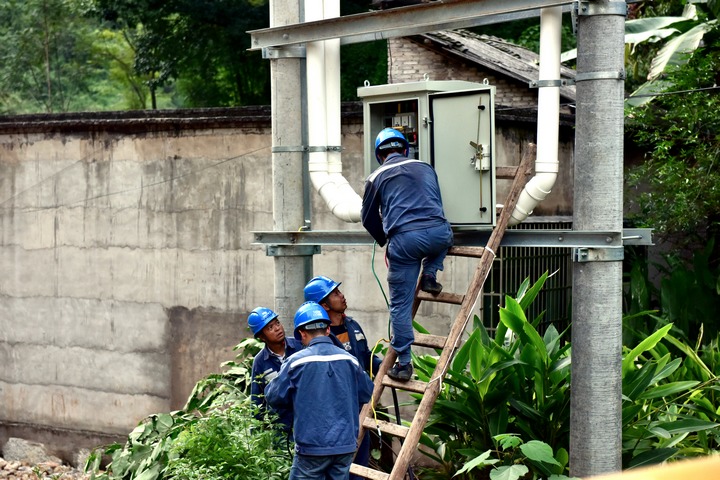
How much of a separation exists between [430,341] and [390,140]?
145 cm

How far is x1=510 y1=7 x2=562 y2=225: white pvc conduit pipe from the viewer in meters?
7.09

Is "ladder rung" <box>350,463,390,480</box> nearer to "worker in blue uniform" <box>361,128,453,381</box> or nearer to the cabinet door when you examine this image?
"worker in blue uniform" <box>361,128,453,381</box>

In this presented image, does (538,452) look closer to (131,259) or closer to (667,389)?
(667,389)

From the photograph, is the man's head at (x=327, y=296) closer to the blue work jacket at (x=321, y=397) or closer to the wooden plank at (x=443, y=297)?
the wooden plank at (x=443, y=297)

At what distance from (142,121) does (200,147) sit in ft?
2.51

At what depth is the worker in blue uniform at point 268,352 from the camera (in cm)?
762

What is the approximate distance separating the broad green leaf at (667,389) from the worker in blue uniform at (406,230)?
1.83m

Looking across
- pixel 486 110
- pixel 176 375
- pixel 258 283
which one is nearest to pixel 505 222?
pixel 486 110

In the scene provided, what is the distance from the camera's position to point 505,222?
24.5ft

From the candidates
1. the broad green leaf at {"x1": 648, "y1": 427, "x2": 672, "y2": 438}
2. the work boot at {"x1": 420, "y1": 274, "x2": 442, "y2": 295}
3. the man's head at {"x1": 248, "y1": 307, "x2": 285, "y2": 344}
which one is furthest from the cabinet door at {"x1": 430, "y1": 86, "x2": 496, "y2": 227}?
the broad green leaf at {"x1": 648, "y1": 427, "x2": 672, "y2": 438}

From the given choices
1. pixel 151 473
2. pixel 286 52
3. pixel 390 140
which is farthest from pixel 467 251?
pixel 151 473

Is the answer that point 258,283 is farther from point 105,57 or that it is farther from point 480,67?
point 105,57

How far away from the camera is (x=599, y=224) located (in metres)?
7.06

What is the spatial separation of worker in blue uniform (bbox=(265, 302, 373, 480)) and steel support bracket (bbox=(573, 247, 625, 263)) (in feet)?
5.40
